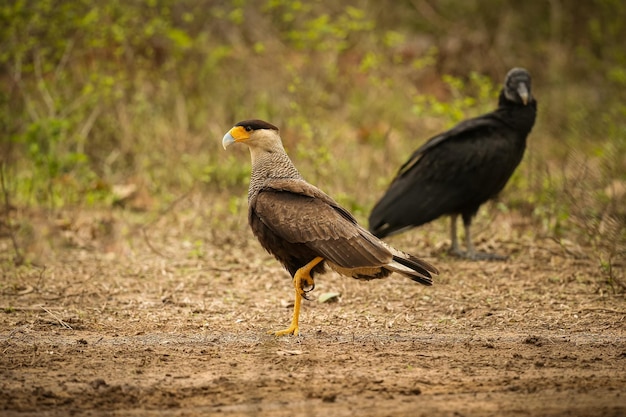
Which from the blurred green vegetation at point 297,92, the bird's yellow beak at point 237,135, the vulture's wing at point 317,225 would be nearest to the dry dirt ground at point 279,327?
the vulture's wing at point 317,225

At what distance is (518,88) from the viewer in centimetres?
770

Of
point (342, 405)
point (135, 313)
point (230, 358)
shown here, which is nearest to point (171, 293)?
point (135, 313)

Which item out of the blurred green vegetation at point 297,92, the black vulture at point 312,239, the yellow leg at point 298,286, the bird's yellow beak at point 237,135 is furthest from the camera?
the blurred green vegetation at point 297,92

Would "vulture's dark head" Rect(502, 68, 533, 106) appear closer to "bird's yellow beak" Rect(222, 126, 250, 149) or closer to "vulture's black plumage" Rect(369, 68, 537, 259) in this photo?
"vulture's black plumage" Rect(369, 68, 537, 259)

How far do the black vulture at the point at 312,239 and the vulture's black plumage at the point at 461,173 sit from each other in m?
1.96

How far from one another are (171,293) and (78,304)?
2.37 feet

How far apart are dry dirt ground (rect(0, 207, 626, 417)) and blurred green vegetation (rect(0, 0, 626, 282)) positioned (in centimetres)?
91

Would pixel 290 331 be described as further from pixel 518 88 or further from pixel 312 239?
pixel 518 88

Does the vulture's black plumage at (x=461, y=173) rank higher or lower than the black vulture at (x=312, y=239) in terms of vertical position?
higher

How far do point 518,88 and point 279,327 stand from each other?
3.64 metres

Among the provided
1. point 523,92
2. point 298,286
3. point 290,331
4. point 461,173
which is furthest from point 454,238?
point 290,331

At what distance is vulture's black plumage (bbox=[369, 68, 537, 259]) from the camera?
7297mm

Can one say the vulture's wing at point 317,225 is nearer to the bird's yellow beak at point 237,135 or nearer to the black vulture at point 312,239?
the black vulture at point 312,239

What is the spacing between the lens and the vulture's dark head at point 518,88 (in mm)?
7598
